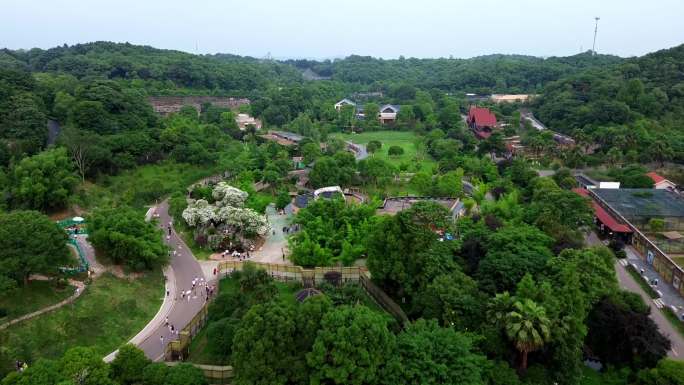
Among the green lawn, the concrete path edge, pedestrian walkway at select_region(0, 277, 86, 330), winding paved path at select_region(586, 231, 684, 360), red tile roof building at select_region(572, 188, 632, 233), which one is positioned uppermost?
red tile roof building at select_region(572, 188, 632, 233)

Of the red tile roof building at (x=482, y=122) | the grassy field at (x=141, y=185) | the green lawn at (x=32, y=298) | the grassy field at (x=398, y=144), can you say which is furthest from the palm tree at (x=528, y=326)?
the red tile roof building at (x=482, y=122)

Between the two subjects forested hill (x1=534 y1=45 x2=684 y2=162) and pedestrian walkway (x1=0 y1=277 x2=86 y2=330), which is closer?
pedestrian walkway (x1=0 y1=277 x2=86 y2=330)

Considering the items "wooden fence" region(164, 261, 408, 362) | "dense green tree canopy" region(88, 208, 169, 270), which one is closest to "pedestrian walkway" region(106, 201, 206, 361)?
"wooden fence" region(164, 261, 408, 362)

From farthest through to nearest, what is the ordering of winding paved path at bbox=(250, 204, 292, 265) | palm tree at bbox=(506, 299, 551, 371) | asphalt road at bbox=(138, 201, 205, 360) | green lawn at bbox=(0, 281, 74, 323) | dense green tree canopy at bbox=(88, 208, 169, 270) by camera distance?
1. winding paved path at bbox=(250, 204, 292, 265)
2. dense green tree canopy at bbox=(88, 208, 169, 270)
3. green lawn at bbox=(0, 281, 74, 323)
4. asphalt road at bbox=(138, 201, 205, 360)
5. palm tree at bbox=(506, 299, 551, 371)

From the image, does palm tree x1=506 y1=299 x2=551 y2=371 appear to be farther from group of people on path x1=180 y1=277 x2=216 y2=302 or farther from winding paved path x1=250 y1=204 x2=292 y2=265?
group of people on path x1=180 y1=277 x2=216 y2=302

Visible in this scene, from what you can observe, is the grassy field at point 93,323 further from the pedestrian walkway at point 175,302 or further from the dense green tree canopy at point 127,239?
the dense green tree canopy at point 127,239

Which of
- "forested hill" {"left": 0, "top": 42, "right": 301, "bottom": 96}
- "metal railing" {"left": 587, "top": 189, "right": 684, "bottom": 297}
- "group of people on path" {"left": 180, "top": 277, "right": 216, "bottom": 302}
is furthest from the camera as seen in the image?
"forested hill" {"left": 0, "top": 42, "right": 301, "bottom": 96}

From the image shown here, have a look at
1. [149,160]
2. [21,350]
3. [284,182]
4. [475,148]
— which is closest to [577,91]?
[475,148]
